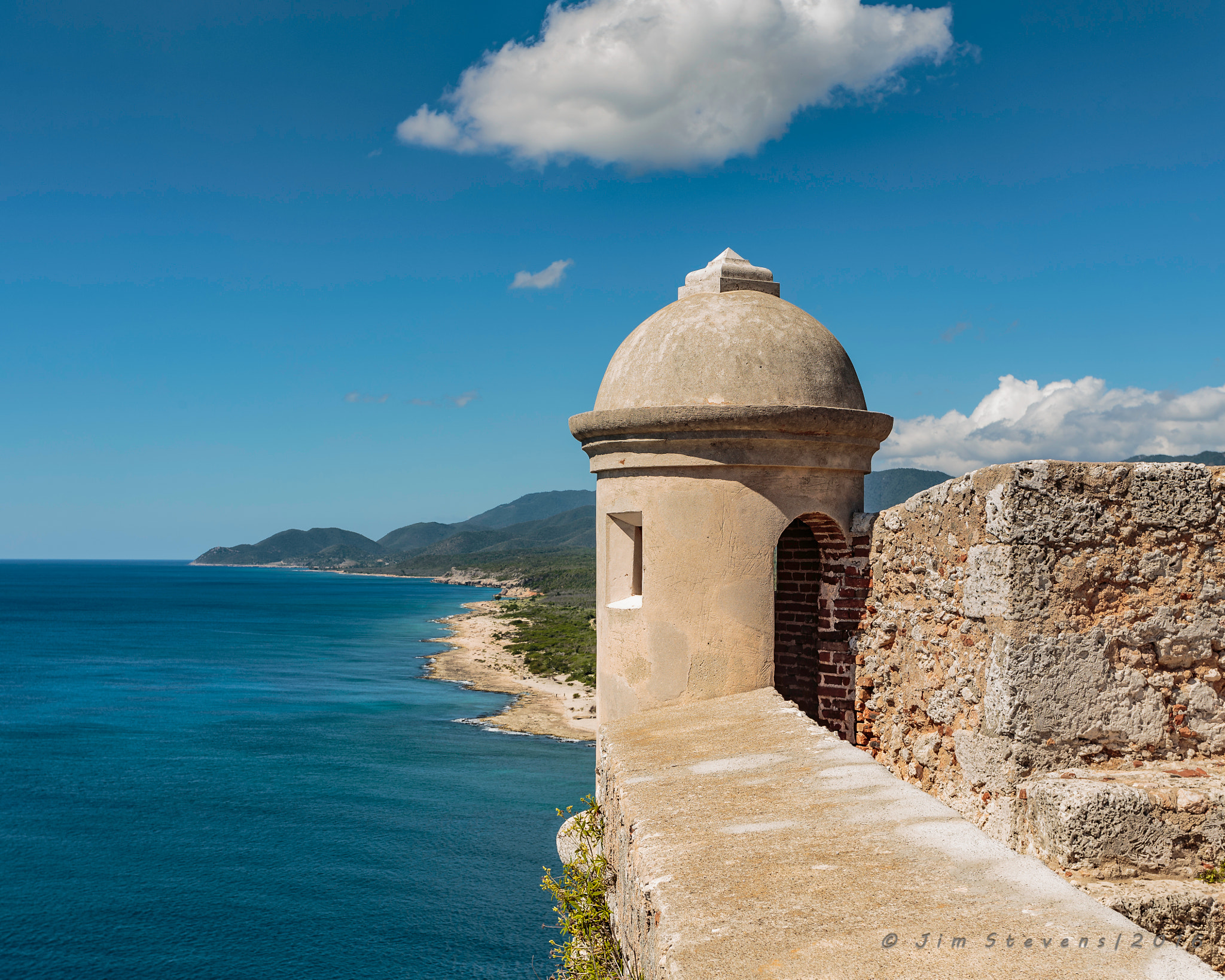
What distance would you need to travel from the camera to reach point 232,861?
29.0 m

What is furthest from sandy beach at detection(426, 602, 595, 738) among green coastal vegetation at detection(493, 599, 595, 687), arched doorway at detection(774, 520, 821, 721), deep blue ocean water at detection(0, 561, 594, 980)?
arched doorway at detection(774, 520, 821, 721)

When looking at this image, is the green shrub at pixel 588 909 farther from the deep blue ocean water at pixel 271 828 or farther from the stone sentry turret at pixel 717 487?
the deep blue ocean water at pixel 271 828

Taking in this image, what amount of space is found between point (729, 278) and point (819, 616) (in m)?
2.39

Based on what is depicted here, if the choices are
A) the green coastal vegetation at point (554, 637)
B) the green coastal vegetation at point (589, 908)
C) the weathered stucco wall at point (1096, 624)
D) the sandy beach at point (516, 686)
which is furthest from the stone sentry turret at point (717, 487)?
the green coastal vegetation at point (554, 637)

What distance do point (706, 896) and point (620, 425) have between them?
3452mm

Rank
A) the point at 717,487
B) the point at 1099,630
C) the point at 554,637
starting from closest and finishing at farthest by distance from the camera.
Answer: the point at 1099,630, the point at 717,487, the point at 554,637

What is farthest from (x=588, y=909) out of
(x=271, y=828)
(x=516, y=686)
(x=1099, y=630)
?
(x=516, y=686)

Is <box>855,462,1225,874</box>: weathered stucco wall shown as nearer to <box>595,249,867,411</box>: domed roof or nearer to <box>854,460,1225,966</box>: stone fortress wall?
<box>854,460,1225,966</box>: stone fortress wall

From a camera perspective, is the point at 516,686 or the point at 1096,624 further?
the point at 516,686

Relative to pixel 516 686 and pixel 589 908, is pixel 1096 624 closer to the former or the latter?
pixel 589 908

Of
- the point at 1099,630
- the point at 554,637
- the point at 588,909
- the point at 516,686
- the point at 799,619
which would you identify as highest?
the point at 1099,630

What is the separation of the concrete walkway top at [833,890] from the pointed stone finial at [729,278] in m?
3.50

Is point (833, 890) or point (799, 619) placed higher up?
point (799, 619)

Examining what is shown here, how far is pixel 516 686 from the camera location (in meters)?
52.8
